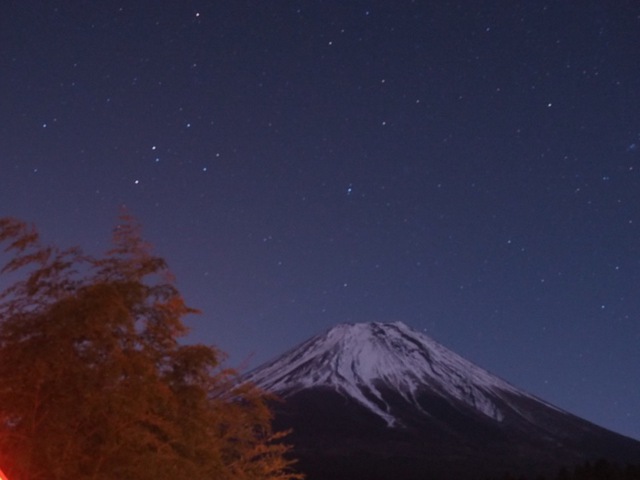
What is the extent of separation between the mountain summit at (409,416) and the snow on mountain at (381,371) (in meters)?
0.16

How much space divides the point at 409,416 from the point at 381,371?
19.2 meters

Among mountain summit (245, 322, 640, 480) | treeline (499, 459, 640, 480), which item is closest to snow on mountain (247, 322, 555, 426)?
mountain summit (245, 322, 640, 480)

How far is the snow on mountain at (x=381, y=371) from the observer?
390 feet

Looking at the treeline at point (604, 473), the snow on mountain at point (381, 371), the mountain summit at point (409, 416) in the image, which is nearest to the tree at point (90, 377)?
the treeline at point (604, 473)

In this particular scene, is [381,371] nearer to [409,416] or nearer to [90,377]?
[409,416]

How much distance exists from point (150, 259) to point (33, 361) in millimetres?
1513

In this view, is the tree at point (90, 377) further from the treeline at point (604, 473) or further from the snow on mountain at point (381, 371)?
the snow on mountain at point (381, 371)

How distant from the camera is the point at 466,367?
134000 millimetres

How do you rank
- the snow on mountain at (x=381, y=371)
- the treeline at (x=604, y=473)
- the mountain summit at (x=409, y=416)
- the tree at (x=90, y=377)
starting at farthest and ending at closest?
the snow on mountain at (x=381, y=371)
the mountain summit at (x=409, y=416)
the treeline at (x=604, y=473)
the tree at (x=90, y=377)

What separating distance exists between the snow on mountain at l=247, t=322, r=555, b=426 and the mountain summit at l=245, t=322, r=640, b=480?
156mm

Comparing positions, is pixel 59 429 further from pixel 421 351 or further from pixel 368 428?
pixel 421 351

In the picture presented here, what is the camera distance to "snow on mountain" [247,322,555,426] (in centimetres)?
11875

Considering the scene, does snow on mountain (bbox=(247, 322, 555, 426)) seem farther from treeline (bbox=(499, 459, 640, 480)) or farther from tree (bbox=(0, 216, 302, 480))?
tree (bbox=(0, 216, 302, 480))

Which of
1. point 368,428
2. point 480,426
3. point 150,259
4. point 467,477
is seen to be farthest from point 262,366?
point 150,259
